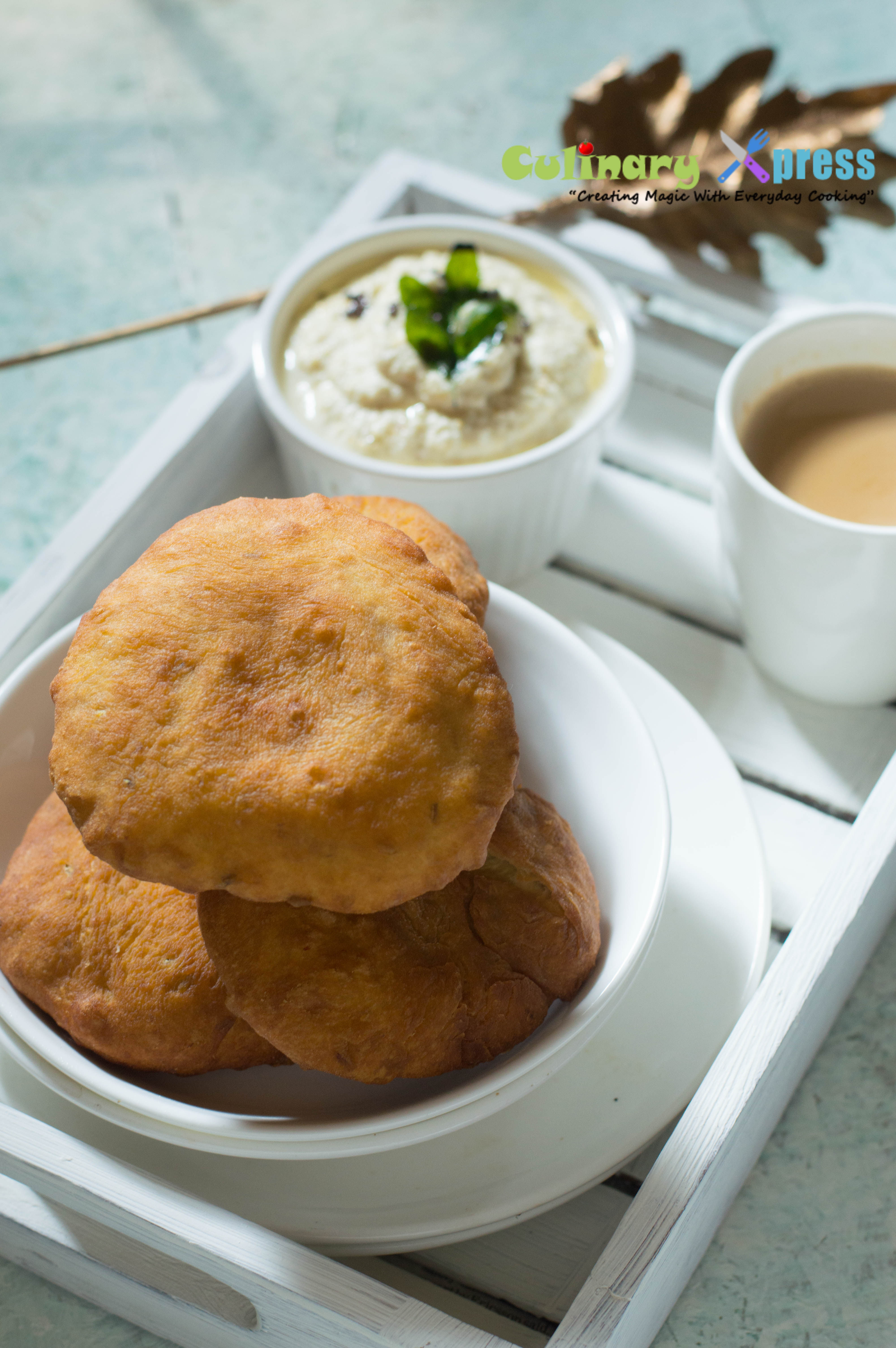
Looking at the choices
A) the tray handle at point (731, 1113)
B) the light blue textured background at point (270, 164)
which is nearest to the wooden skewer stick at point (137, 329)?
the light blue textured background at point (270, 164)

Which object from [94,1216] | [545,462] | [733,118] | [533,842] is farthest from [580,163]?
[94,1216]

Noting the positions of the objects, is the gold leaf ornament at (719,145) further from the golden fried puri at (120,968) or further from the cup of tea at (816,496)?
the golden fried puri at (120,968)

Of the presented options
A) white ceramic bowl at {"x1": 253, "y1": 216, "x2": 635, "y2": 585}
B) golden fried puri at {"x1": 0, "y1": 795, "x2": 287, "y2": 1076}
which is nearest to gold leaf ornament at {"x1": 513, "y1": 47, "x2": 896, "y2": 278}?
white ceramic bowl at {"x1": 253, "y1": 216, "x2": 635, "y2": 585}

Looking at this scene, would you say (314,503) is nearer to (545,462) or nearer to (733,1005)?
(545,462)

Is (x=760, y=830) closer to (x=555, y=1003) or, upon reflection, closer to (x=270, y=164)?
(x=555, y=1003)

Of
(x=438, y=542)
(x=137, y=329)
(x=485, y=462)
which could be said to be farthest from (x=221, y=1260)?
(x=137, y=329)
